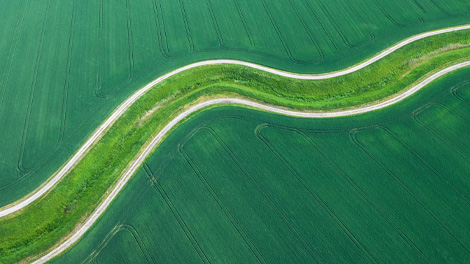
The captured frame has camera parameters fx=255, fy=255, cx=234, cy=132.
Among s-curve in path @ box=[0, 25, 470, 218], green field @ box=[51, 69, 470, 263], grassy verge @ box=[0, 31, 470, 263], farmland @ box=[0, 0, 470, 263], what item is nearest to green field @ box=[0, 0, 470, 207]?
farmland @ box=[0, 0, 470, 263]

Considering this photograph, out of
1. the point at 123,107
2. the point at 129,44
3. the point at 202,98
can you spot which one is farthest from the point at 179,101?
the point at 129,44

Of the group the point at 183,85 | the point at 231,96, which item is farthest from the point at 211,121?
the point at 183,85

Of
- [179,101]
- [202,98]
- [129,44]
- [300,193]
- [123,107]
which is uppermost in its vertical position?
[129,44]

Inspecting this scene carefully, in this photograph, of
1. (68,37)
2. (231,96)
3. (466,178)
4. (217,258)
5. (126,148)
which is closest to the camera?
(217,258)

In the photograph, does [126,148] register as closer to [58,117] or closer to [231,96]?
[58,117]

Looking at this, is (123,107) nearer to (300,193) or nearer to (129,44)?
(129,44)
